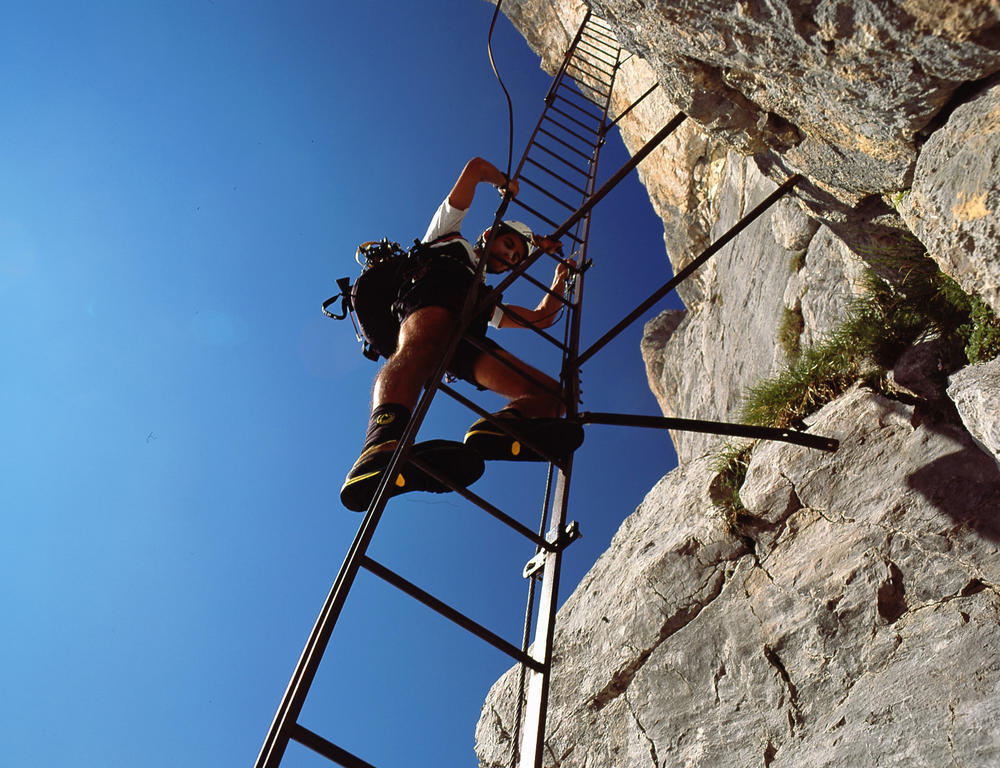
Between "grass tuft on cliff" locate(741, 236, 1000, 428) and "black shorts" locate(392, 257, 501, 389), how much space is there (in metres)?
1.83

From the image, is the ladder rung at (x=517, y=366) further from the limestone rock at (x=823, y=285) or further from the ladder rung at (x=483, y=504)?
the limestone rock at (x=823, y=285)

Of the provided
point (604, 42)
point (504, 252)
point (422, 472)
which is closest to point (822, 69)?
point (422, 472)

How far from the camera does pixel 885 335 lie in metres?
3.85

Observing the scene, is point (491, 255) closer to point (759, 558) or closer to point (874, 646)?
point (759, 558)

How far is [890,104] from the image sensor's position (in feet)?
7.56

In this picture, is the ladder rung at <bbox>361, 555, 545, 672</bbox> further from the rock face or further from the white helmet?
the white helmet

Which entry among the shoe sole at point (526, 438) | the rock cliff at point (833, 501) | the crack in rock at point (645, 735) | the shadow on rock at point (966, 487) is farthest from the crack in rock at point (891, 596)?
the shoe sole at point (526, 438)

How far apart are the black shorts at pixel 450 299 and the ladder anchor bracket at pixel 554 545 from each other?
1.16 m

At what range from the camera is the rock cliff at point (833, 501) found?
86.6 inches

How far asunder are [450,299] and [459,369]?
432 mm

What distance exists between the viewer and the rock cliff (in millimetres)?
2199

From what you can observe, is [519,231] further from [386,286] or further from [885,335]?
[885,335]

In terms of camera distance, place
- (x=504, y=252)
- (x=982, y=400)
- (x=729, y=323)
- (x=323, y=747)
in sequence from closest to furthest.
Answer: (x=323, y=747)
(x=982, y=400)
(x=504, y=252)
(x=729, y=323)

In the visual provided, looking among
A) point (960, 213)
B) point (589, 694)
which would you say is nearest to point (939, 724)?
point (960, 213)
